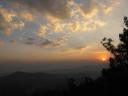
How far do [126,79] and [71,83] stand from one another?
69.6 ft

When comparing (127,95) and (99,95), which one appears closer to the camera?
(127,95)

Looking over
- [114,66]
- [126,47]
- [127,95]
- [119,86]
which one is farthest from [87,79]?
[127,95]

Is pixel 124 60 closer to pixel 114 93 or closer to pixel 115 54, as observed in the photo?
pixel 115 54

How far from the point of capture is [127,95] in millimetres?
20594

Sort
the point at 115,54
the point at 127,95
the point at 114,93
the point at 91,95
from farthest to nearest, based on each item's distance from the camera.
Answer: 1. the point at 115,54
2. the point at 91,95
3. the point at 114,93
4. the point at 127,95

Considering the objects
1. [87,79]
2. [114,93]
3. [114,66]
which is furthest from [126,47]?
[114,93]

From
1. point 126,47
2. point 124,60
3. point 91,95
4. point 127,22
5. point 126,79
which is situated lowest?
point 91,95

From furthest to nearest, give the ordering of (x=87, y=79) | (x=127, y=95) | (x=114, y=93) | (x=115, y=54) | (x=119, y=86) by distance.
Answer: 1. (x=115, y=54)
2. (x=87, y=79)
3. (x=119, y=86)
4. (x=114, y=93)
5. (x=127, y=95)

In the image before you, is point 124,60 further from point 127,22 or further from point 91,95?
point 91,95

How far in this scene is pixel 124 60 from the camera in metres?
47.6

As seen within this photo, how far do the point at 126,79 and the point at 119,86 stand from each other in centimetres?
207

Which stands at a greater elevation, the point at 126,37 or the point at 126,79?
the point at 126,37

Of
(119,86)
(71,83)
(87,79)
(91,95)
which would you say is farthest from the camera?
(71,83)

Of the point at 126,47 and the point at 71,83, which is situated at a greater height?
the point at 126,47
